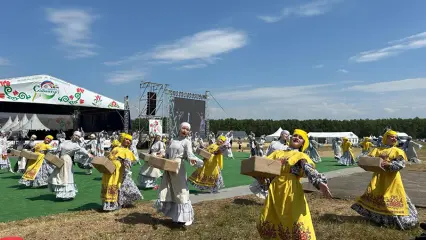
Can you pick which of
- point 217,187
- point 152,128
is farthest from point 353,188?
point 152,128

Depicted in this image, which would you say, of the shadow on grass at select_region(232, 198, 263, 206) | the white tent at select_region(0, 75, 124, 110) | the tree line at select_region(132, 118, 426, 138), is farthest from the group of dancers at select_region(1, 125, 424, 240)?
the tree line at select_region(132, 118, 426, 138)

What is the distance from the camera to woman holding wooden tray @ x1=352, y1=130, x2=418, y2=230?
6.21 meters

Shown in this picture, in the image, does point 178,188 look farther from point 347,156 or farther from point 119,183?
point 347,156

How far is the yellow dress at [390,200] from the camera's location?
6207 millimetres

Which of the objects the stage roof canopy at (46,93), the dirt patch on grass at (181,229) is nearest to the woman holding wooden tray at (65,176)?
the dirt patch on grass at (181,229)

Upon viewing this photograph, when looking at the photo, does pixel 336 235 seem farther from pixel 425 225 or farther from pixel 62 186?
pixel 62 186

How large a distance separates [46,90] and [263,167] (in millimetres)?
26094

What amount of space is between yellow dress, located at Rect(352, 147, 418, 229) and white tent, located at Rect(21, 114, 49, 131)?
124 ft

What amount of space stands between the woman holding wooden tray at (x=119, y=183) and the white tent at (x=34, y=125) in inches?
1332

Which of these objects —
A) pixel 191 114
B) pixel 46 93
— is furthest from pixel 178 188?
pixel 191 114

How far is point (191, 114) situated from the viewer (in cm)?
3462

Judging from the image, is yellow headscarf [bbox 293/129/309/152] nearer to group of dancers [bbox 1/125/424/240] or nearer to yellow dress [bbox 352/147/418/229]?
group of dancers [bbox 1/125/424/240]

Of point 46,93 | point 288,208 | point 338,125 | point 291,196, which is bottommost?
point 288,208

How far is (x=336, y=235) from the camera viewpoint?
19.8 ft
